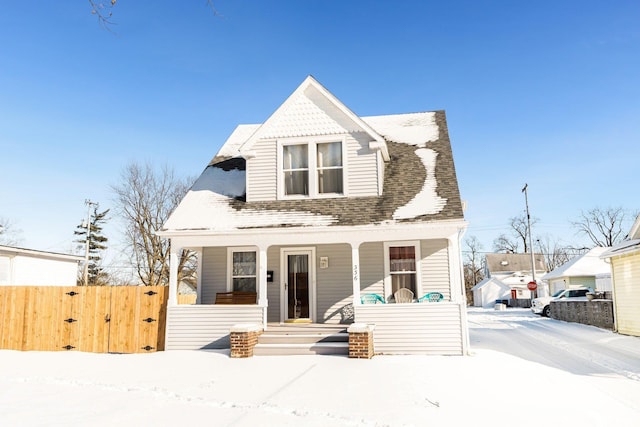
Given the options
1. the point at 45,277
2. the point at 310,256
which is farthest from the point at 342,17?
the point at 45,277

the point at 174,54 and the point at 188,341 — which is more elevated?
the point at 174,54

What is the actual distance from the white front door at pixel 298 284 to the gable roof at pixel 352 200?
1.48 meters

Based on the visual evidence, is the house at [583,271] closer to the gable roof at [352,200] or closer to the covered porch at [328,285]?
the gable roof at [352,200]

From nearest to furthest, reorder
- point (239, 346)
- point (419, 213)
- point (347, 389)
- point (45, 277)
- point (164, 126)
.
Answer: point (347, 389) < point (239, 346) < point (419, 213) < point (164, 126) < point (45, 277)

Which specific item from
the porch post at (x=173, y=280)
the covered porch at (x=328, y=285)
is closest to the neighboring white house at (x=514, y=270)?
the covered porch at (x=328, y=285)

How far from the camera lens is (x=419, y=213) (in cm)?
1209

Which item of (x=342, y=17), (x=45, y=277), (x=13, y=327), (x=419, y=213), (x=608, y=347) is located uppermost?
(x=342, y=17)

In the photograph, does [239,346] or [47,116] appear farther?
[47,116]

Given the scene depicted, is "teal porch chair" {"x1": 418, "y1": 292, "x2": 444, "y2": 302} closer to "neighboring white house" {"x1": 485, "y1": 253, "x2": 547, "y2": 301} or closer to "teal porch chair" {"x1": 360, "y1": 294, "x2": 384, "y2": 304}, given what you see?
"teal porch chair" {"x1": 360, "y1": 294, "x2": 384, "y2": 304}

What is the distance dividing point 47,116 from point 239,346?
11985 millimetres

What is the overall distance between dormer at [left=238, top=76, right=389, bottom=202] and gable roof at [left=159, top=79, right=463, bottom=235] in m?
0.17

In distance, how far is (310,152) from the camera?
13648 millimetres

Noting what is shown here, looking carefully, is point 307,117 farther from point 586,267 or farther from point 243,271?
point 586,267

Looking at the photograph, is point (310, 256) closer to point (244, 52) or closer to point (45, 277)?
point (244, 52)
